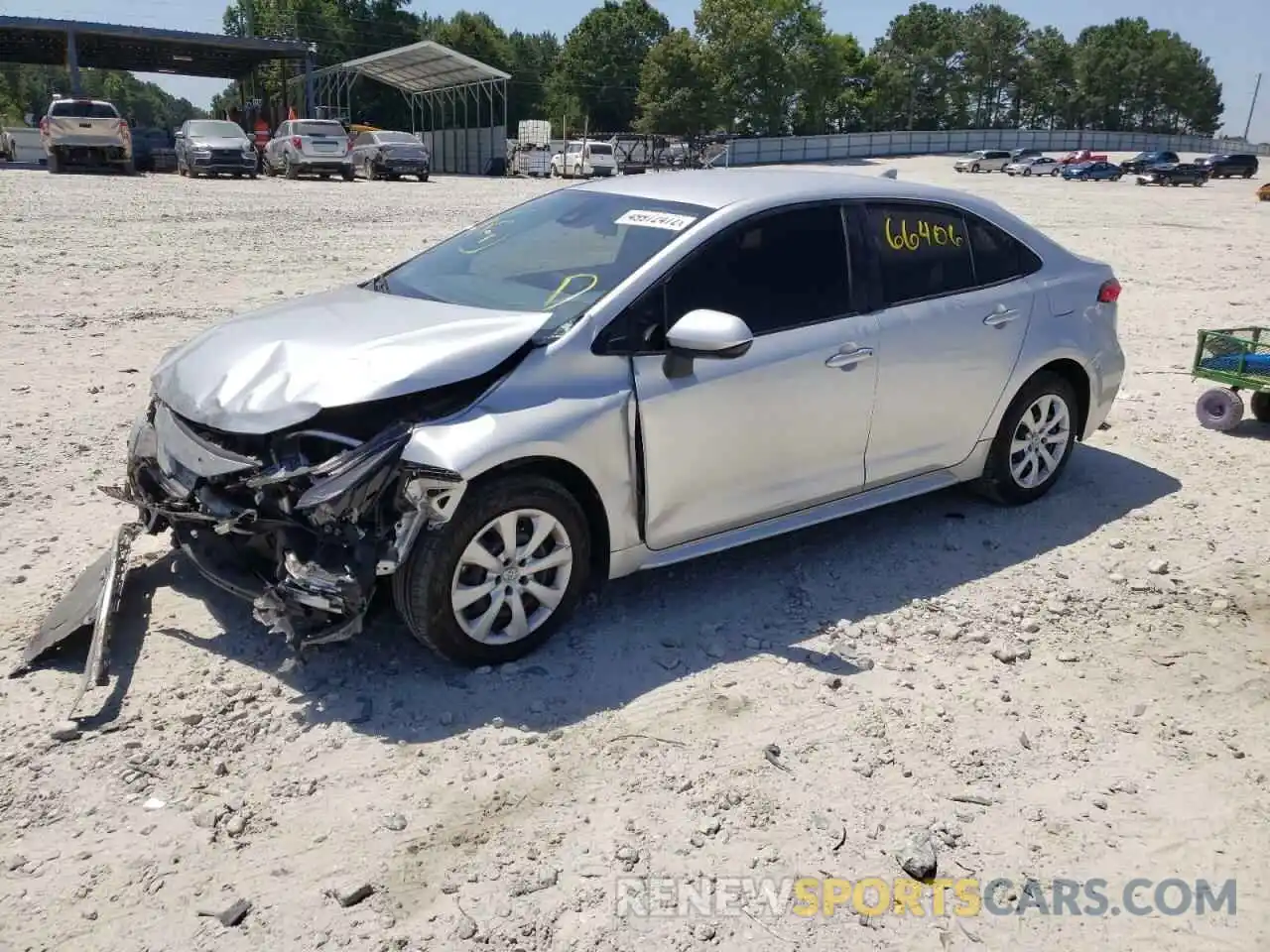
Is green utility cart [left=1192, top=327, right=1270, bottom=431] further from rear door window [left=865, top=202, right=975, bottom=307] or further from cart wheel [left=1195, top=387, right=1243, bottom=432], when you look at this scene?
rear door window [left=865, top=202, right=975, bottom=307]

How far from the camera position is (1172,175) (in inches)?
1868

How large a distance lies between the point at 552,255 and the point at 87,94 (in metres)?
126

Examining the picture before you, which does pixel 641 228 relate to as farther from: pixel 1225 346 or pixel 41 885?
pixel 1225 346

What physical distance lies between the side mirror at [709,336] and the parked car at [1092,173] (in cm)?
5303

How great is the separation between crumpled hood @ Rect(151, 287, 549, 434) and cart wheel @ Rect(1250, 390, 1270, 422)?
18.6ft

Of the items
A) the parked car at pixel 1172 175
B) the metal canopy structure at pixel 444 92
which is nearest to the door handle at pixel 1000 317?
the metal canopy structure at pixel 444 92

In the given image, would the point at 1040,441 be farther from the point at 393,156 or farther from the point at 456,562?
the point at 393,156

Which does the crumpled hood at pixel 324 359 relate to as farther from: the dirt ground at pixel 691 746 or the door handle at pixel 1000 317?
the door handle at pixel 1000 317

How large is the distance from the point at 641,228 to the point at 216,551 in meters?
2.14

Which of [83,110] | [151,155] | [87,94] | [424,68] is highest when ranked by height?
[87,94]

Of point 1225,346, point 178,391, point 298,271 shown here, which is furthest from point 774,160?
point 178,391

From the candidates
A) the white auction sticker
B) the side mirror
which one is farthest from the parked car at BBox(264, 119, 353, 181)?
the side mirror

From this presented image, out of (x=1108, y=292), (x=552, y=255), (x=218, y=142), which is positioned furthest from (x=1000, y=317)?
(x=218, y=142)

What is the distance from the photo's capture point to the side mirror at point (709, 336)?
400 cm
